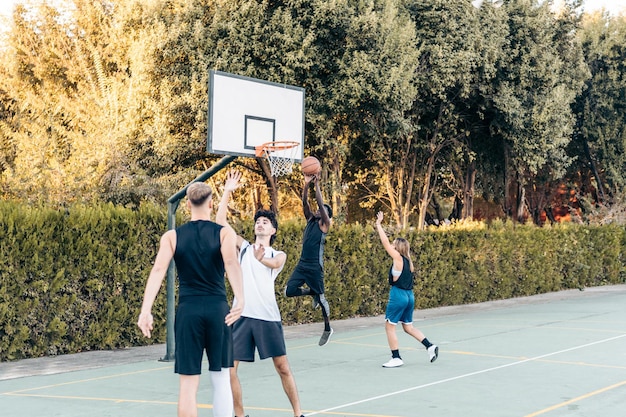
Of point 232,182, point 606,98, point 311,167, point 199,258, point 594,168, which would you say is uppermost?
point 606,98

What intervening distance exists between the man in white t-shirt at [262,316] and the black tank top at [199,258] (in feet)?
4.56

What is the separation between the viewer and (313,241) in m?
11.5

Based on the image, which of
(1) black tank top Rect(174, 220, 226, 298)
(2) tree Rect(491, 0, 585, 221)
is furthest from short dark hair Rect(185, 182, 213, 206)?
(2) tree Rect(491, 0, 585, 221)

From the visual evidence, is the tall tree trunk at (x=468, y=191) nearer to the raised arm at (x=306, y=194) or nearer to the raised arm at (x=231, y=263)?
the raised arm at (x=306, y=194)

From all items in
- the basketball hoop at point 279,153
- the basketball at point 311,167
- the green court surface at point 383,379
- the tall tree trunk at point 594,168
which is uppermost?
the tall tree trunk at point 594,168

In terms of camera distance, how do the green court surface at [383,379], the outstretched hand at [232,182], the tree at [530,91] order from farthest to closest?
the tree at [530,91]
the green court surface at [383,379]
the outstretched hand at [232,182]

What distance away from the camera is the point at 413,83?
27.2 m

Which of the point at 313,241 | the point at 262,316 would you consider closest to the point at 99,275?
the point at 313,241

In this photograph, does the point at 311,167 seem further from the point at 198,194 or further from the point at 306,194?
the point at 198,194

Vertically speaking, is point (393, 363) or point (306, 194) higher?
point (306, 194)

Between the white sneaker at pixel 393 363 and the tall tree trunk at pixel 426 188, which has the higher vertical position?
the tall tree trunk at pixel 426 188

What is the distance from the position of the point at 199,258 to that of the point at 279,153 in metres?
8.46

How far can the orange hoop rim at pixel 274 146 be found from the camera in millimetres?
13867

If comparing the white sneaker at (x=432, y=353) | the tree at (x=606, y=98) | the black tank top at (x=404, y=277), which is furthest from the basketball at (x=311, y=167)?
the tree at (x=606, y=98)
